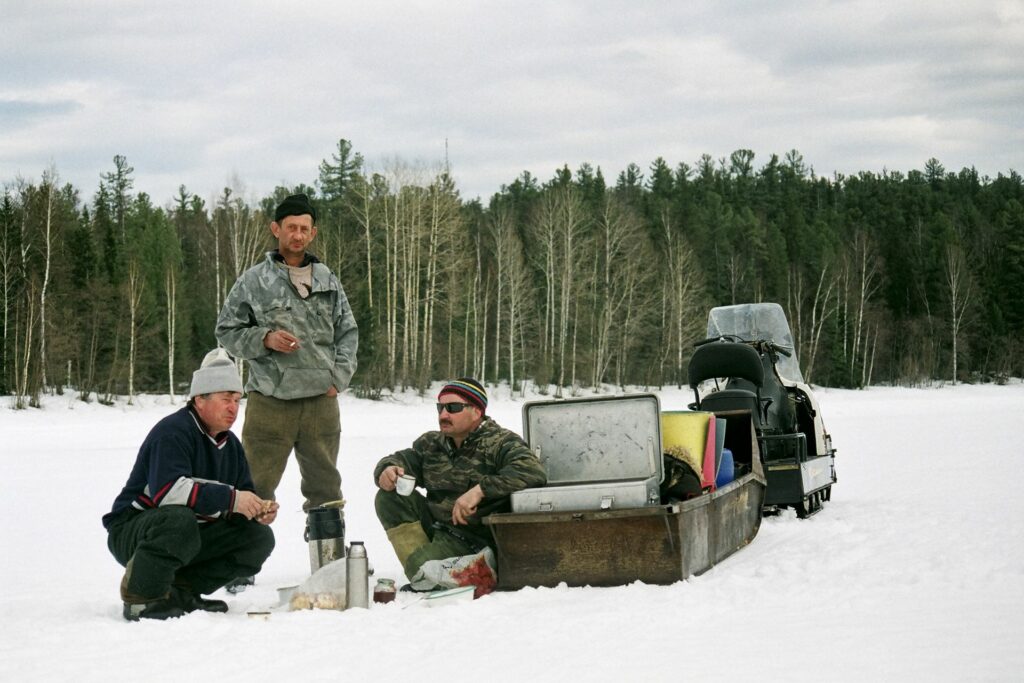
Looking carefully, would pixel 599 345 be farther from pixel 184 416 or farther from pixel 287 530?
pixel 184 416

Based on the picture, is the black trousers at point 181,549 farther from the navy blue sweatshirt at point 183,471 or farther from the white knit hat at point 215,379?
the white knit hat at point 215,379

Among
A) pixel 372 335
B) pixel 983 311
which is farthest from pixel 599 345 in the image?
pixel 983 311

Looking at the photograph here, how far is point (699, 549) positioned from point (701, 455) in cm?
76

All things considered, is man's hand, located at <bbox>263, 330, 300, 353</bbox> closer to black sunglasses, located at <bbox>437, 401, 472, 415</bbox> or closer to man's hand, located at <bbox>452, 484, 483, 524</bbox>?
black sunglasses, located at <bbox>437, 401, 472, 415</bbox>

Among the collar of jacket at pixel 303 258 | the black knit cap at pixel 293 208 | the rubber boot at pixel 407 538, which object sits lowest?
the rubber boot at pixel 407 538

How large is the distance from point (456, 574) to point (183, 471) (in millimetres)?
1451

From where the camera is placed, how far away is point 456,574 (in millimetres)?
5164

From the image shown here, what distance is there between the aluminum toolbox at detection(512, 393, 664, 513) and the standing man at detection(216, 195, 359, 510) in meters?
1.12

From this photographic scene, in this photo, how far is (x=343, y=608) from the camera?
15.4 ft

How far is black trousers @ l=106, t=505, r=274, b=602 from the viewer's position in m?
4.39

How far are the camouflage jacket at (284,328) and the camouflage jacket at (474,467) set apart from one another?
0.60m

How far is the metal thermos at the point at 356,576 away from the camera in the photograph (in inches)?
185

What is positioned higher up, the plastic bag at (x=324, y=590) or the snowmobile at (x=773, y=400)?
the snowmobile at (x=773, y=400)

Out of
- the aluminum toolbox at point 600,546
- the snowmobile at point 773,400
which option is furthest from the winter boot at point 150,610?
the snowmobile at point 773,400
